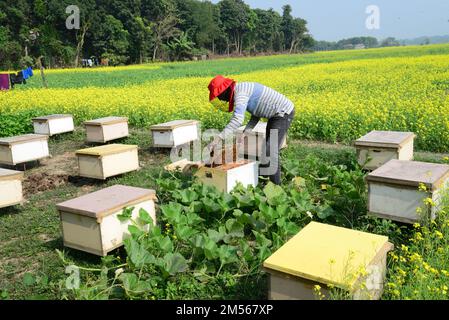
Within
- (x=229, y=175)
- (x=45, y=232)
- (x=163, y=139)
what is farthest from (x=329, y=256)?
(x=163, y=139)

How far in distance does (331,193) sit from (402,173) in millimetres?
1211

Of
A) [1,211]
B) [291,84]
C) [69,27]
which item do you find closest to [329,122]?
[1,211]

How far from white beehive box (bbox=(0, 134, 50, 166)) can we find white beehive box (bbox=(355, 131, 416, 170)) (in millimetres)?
5825

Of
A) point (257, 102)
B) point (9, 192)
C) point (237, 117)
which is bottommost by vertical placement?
point (9, 192)

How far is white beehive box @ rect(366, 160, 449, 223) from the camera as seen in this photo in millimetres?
4301

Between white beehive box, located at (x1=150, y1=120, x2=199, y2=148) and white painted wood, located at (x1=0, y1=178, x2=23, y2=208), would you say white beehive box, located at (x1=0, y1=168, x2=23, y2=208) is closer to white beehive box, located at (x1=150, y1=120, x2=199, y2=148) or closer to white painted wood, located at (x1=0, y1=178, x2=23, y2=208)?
white painted wood, located at (x1=0, y1=178, x2=23, y2=208)

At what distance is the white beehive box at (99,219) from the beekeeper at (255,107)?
137cm

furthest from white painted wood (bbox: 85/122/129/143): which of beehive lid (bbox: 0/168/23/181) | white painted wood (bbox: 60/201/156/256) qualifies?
white painted wood (bbox: 60/201/156/256)

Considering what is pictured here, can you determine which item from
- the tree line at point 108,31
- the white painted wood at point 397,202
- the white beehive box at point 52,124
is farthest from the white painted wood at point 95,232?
the tree line at point 108,31

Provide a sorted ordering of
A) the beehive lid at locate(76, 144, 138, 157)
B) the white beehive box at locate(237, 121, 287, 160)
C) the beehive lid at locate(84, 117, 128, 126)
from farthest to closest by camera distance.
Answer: the beehive lid at locate(84, 117, 128, 126) < the beehive lid at locate(76, 144, 138, 157) < the white beehive box at locate(237, 121, 287, 160)

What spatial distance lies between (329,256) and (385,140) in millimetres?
3809

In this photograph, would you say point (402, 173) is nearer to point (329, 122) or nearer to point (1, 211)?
point (329, 122)

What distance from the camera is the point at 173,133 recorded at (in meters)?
8.34

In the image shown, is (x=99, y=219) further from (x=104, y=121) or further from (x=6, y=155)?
(x=104, y=121)
